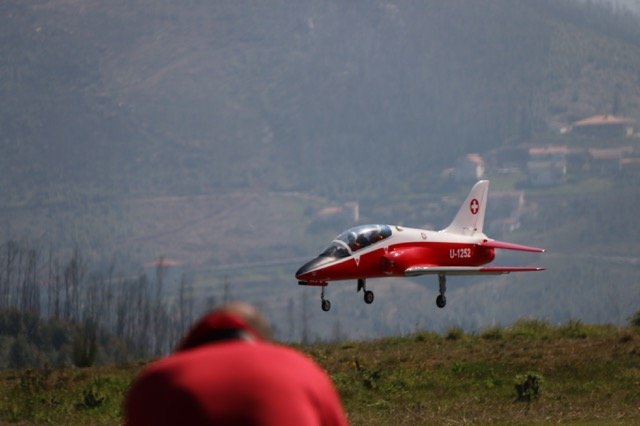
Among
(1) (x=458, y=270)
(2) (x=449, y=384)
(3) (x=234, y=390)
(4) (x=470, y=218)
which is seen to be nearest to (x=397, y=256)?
(1) (x=458, y=270)

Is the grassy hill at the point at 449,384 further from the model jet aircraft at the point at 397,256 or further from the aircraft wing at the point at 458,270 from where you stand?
the aircraft wing at the point at 458,270

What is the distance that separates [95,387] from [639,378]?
406 inches

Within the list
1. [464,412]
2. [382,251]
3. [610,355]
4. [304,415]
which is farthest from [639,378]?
[304,415]

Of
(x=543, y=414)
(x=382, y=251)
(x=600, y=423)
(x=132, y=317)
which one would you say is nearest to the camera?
(x=600, y=423)

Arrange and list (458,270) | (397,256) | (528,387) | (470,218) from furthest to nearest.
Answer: (470,218) < (458,270) < (397,256) < (528,387)

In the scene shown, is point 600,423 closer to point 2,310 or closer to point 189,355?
point 189,355

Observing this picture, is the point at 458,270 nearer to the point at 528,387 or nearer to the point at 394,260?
the point at 394,260

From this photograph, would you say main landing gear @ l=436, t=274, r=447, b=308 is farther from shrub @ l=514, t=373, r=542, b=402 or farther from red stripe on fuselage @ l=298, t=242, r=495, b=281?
shrub @ l=514, t=373, r=542, b=402

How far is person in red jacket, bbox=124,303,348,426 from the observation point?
827 cm

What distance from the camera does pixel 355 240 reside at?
51969mm

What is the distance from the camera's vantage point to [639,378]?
34531mm

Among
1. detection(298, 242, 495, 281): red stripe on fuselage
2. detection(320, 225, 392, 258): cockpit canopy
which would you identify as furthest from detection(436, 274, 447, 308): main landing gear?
detection(320, 225, 392, 258): cockpit canopy

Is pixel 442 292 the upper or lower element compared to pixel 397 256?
lower

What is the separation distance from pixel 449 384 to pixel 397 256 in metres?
18.0
